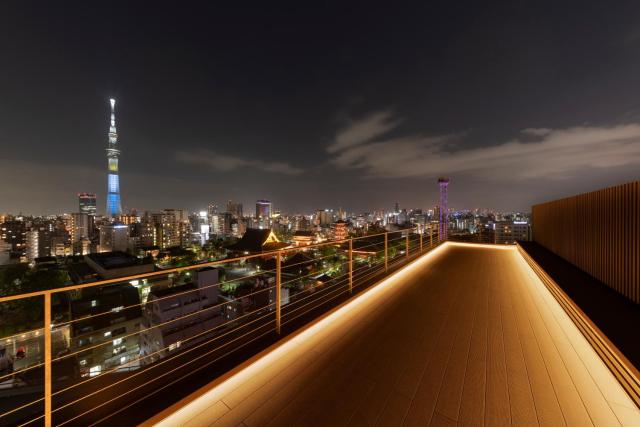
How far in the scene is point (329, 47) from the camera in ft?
45.5

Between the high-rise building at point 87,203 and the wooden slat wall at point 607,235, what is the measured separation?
352 feet

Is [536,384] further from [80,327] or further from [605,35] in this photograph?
[80,327]

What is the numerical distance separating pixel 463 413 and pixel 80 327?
17.2 meters

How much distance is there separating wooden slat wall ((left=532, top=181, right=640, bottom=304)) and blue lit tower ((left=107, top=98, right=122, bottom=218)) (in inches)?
2764

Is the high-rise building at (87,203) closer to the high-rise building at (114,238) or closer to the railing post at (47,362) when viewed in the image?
the high-rise building at (114,238)

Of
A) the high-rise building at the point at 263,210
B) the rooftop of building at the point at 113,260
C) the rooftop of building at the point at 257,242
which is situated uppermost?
the high-rise building at the point at 263,210

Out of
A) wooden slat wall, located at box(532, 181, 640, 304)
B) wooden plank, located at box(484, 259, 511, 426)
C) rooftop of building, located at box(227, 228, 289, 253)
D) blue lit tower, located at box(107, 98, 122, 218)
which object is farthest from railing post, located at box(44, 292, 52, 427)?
blue lit tower, located at box(107, 98, 122, 218)

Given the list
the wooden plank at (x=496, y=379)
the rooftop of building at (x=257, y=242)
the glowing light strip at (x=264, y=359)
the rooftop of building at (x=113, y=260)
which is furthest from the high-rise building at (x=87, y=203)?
the wooden plank at (x=496, y=379)

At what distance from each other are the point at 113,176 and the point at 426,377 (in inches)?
2998

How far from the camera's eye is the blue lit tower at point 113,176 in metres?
54.2

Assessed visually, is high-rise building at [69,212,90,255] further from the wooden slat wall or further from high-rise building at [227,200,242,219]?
the wooden slat wall

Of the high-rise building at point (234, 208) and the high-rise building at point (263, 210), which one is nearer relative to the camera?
the high-rise building at point (263, 210)

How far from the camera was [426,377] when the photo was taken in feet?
5.39

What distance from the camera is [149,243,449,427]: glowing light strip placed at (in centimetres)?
132
